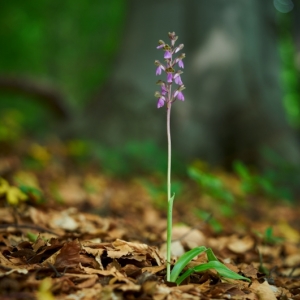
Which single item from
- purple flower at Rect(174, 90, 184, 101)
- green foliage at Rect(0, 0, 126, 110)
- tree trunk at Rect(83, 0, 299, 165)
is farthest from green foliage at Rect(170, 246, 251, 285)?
green foliage at Rect(0, 0, 126, 110)

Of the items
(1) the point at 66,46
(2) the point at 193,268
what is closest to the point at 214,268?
(2) the point at 193,268

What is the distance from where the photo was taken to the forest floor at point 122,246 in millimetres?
1325

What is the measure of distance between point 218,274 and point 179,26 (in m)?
4.98

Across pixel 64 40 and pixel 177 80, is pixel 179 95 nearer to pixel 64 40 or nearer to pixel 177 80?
pixel 177 80

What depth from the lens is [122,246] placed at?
1604 millimetres

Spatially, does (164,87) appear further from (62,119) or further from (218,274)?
(62,119)

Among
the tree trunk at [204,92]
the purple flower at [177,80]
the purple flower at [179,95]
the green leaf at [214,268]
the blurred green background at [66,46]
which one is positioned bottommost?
the green leaf at [214,268]

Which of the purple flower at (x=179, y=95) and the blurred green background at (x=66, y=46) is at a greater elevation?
the blurred green background at (x=66, y=46)

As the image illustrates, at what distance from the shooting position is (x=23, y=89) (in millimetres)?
6055

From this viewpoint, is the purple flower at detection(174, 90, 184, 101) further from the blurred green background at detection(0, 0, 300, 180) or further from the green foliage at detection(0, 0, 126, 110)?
the green foliage at detection(0, 0, 126, 110)

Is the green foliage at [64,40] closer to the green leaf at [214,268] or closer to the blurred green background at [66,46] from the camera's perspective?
the blurred green background at [66,46]

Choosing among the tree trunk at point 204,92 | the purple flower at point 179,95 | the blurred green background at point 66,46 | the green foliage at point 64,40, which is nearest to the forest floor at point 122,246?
the purple flower at point 179,95

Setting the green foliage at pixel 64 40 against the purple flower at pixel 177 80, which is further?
the green foliage at pixel 64 40

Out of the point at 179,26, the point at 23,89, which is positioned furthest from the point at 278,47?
the point at 23,89
